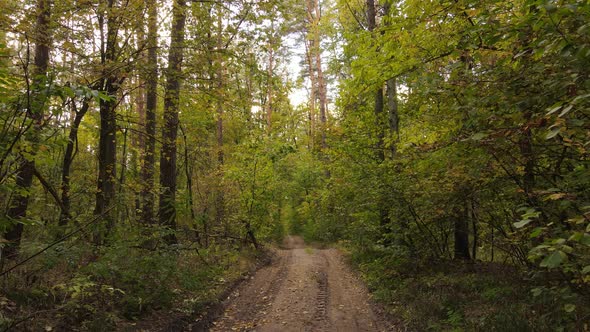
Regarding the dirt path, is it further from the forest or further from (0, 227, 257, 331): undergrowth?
(0, 227, 257, 331): undergrowth

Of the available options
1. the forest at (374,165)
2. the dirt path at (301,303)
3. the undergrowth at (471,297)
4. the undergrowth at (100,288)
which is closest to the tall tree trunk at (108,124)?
the forest at (374,165)

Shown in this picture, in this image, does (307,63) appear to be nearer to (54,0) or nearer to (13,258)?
(54,0)

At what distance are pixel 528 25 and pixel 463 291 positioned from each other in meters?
5.23

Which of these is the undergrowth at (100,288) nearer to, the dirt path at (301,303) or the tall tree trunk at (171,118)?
the dirt path at (301,303)

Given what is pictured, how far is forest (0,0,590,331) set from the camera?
343 cm

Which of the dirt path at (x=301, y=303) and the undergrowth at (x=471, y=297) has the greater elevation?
the undergrowth at (x=471, y=297)

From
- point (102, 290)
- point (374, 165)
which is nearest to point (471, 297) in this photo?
point (374, 165)

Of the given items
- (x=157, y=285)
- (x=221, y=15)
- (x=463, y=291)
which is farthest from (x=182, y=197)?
(x=463, y=291)

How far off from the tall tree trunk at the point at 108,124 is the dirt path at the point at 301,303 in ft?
10.6

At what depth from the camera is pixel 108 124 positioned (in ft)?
27.1

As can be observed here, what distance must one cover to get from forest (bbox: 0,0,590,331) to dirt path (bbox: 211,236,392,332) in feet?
1.60

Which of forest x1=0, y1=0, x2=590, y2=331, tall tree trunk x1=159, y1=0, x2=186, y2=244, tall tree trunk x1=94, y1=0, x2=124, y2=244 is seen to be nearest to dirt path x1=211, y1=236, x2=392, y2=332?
forest x1=0, y1=0, x2=590, y2=331

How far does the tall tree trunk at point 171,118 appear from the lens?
25.0ft

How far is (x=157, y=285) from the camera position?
6703 mm
